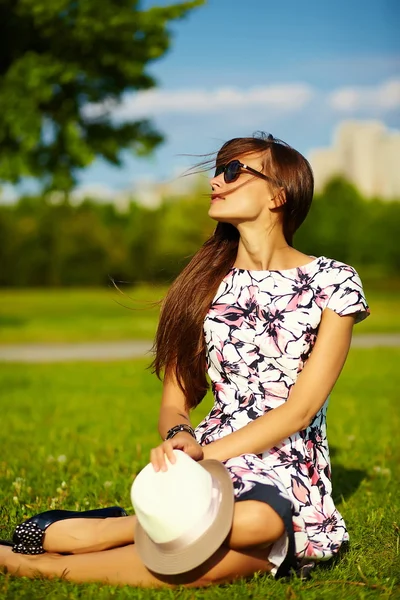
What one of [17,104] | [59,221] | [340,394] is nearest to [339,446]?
[340,394]

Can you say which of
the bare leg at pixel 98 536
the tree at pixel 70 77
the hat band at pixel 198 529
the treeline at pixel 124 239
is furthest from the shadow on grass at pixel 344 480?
the treeline at pixel 124 239

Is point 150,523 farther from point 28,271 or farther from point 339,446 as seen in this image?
point 28,271

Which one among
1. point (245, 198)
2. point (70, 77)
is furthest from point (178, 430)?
point (70, 77)

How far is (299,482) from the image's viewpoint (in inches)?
126

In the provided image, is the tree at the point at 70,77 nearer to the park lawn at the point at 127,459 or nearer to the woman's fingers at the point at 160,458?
the park lawn at the point at 127,459

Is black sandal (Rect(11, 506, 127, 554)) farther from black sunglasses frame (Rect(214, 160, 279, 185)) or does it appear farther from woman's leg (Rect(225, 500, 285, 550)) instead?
black sunglasses frame (Rect(214, 160, 279, 185))

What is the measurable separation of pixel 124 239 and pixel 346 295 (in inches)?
1628

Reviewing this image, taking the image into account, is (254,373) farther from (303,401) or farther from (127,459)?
(127,459)

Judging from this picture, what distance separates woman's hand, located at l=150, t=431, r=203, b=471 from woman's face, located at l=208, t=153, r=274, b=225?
944 millimetres

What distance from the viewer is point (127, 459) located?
5602mm

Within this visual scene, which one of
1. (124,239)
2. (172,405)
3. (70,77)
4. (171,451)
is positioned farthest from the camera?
(124,239)

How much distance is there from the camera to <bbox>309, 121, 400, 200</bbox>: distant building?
86438 millimetres

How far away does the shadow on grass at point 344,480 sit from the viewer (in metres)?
4.83

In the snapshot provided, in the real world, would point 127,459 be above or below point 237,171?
below
